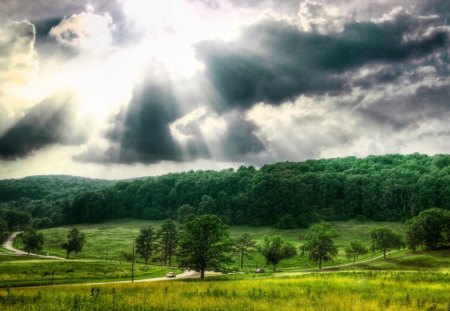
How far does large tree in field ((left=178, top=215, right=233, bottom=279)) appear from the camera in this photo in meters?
67.7

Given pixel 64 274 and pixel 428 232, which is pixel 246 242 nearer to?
pixel 428 232

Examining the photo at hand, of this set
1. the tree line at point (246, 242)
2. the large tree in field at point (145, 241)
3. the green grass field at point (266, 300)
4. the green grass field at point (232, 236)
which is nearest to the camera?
the green grass field at point (266, 300)

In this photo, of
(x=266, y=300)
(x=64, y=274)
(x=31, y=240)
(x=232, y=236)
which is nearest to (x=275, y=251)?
(x=64, y=274)

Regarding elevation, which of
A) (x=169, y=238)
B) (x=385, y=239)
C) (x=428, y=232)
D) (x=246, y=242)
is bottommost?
(x=246, y=242)

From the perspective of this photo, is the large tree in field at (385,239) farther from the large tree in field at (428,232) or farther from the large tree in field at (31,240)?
the large tree in field at (31,240)

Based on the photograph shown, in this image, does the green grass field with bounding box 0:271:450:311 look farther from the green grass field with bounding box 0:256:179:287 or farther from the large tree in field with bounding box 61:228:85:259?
the large tree in field with bounding box 61:228:85:259

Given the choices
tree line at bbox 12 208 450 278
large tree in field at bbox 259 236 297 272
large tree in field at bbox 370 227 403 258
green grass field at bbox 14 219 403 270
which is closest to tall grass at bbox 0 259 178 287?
tree line at bbox 12 208 450 278

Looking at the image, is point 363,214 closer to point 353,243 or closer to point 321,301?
point 353,243

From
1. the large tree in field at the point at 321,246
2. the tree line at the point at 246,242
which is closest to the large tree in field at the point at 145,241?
the tree line at the point at 246,242

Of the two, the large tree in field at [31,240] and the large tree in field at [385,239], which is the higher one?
the large tree in field at [385,239]

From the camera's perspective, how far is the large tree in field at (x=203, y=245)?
67688 millimetres

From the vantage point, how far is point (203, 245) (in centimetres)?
6831

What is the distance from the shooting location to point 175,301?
28.8 metres

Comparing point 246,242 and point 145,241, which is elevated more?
point 246,242
